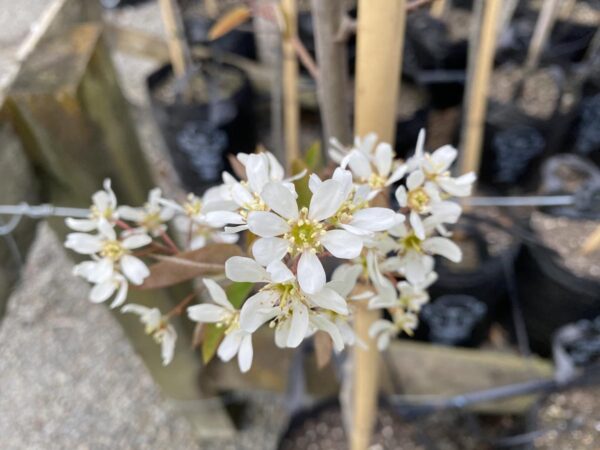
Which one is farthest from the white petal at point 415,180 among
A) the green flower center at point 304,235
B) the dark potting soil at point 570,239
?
the dark potting soil at point 570,239

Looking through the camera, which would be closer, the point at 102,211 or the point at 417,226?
the point at 417,226

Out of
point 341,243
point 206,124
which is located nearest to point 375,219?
point 341,243

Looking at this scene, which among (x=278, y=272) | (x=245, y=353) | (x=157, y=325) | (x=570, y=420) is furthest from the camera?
(x=570, y=420)

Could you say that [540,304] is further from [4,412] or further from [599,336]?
[4,412]

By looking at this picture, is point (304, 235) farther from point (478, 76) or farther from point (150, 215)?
point (478, 76)

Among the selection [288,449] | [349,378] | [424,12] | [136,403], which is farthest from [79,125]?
[424,12]

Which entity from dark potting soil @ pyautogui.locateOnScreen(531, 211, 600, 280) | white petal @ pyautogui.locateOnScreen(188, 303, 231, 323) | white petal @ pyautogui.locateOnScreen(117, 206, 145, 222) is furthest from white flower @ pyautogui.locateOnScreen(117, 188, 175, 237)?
dark potting soil @ pyautogui.locateOnScreen(531, 211, 600, 280)

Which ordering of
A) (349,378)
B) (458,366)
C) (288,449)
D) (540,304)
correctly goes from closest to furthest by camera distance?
(349,378) < (288,449) < (458,366) < (540,304)

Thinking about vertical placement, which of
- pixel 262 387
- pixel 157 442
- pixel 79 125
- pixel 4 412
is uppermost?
pixel 79 125
